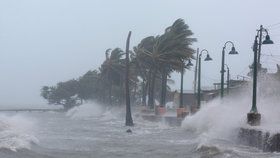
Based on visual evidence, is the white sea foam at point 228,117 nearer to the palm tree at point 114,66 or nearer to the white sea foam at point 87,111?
the palm tree at point 114,66

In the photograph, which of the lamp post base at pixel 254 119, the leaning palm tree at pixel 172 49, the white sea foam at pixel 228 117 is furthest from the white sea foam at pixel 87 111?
the lamp post base at pixel 254 119

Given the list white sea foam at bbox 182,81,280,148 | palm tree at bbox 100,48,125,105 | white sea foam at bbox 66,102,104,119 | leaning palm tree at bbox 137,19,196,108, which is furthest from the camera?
white sea foam at bbox 66,102,104,119

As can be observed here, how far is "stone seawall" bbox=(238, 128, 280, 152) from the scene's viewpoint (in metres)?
21.8

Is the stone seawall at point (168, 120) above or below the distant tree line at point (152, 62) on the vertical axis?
below

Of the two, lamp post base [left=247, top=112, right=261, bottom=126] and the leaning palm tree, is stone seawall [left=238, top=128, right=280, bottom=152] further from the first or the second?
the leaning palm tree

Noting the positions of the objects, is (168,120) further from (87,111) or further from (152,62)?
(87,111)

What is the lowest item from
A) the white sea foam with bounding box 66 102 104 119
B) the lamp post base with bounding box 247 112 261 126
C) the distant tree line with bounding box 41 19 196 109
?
the white sea foam with bounding box 66 102 104 119

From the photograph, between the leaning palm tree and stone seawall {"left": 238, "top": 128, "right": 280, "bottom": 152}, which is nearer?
stone seawall {"left": 238, "top": 128, "right": 280, "bottom": 152}

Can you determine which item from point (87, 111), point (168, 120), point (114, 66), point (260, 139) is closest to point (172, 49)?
point (168, 120)

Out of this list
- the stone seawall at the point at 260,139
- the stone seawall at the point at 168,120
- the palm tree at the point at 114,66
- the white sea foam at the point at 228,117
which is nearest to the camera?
the stone seawall at the point at 260,139

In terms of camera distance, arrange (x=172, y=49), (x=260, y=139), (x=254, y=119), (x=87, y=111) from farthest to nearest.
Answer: (x=87, y=111) → (x=172, y=49) → (x=254, y=119) → (x=260, y=139)

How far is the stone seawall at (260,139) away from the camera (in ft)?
71.4

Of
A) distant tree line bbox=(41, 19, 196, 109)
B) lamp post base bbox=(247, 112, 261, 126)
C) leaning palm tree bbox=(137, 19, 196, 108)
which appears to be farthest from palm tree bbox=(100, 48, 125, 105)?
lamp post base bbox=(247, 112, 261, 126)

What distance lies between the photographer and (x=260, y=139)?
2394 centimetres
